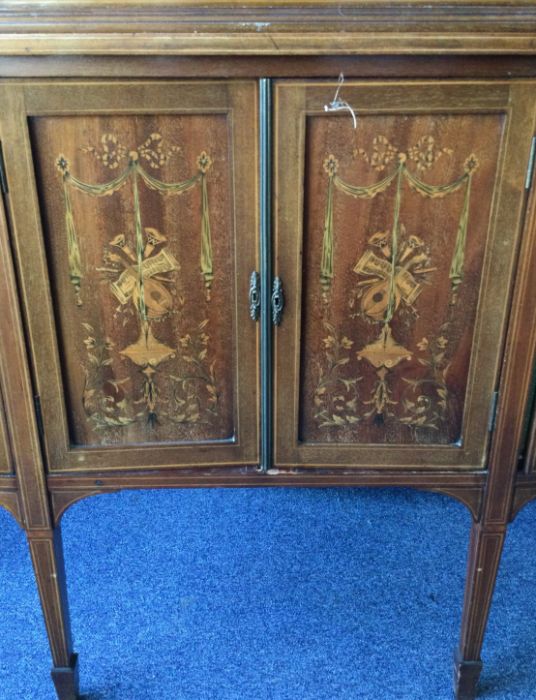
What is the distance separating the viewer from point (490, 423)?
3.39 ft

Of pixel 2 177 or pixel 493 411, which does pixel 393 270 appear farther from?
pixel 2 177

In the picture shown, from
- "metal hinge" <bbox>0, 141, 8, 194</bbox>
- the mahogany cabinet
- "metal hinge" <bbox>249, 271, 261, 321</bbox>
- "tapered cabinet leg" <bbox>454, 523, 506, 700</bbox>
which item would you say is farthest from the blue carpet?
"metal hinge" <bbox>0, 141, 8, 194</bbox>

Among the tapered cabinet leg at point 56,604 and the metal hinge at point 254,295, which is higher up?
the metal hinge at point 254,295

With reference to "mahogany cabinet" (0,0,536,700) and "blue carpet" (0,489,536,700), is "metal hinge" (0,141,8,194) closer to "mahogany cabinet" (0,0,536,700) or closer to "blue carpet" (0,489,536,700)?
"mahogany cabinet" (0,0,536,700)

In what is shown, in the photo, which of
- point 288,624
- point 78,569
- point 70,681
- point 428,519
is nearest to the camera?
point 70,681

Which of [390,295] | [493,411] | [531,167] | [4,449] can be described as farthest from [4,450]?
[531,167]

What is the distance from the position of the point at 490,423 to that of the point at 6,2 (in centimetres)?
82

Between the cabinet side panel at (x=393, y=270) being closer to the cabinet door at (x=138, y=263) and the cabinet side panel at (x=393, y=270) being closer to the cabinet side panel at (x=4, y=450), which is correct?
the cabinet door at (x=138, y=263)

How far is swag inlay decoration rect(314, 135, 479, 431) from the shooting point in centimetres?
90

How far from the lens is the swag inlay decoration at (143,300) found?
90 cm

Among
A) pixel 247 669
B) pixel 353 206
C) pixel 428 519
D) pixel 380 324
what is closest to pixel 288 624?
pixel 247 669

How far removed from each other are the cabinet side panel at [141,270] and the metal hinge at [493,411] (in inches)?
14.4

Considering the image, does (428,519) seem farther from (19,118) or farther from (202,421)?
(19,118)

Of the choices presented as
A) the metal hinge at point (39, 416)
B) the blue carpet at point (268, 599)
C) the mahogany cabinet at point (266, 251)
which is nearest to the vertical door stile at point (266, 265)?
the mahogany cabinet at point (266, 251)
